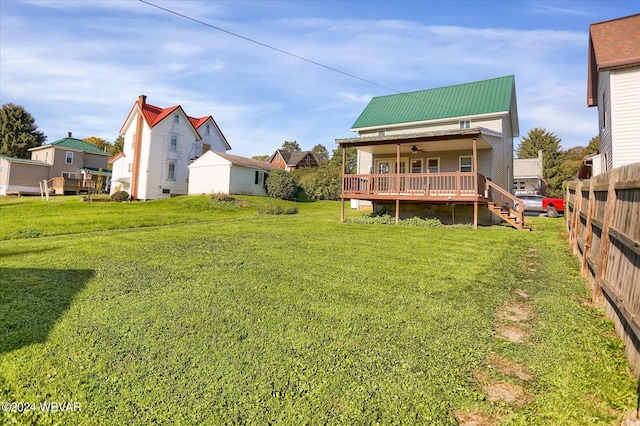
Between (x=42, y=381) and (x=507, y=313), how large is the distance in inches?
207

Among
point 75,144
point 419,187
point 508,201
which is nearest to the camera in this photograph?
point 419,187

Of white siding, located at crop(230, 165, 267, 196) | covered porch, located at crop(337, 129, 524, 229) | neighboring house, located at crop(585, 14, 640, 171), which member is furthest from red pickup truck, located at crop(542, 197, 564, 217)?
white siding, located at crop(230, 165, 267, 196)

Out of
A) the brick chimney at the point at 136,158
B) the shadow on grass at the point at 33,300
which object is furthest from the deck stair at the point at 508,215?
the brick chimney at the point at 136,158

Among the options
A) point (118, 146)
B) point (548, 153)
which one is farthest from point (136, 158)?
point (548, 153)

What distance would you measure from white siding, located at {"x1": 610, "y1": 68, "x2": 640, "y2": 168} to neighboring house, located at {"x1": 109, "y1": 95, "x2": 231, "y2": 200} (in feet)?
99.2

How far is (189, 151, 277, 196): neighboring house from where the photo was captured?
26.9 m

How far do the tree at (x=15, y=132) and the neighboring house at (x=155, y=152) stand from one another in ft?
89.0

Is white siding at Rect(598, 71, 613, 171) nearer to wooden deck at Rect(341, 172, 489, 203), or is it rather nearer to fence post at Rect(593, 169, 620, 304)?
wooden deck at Rect(341, 172, 489, 203)

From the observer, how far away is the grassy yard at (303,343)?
2.43 meters

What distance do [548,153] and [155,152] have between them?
5848cm

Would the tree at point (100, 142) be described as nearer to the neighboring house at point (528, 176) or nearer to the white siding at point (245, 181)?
the white siding at point (245, 181)

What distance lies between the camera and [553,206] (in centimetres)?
2134

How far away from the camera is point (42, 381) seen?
2.74m

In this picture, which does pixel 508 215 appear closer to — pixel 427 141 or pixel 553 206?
pixel 427 141
